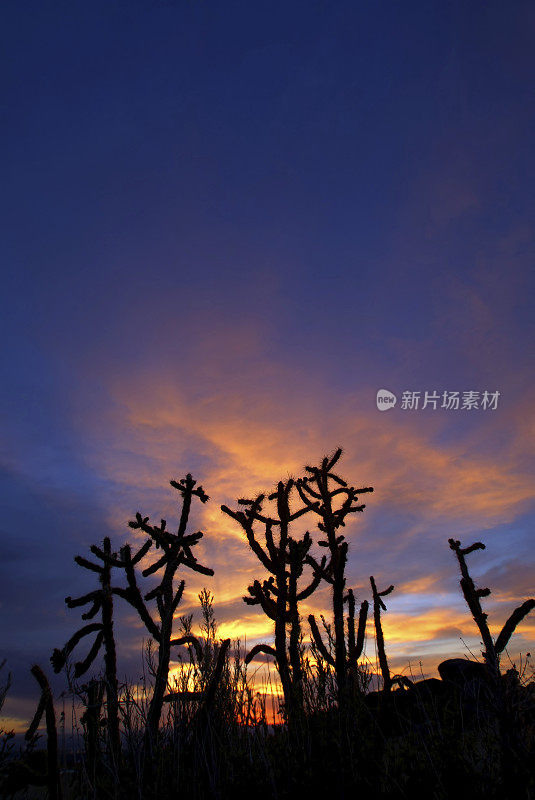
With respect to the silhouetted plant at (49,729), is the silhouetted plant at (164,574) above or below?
above

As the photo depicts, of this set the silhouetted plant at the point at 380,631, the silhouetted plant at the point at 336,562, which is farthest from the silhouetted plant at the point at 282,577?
the silhouetted plant at the point at 380,631

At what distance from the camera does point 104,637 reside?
32.8 feet

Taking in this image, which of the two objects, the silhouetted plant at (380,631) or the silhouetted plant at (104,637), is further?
the silhouetted plant at (380,631)

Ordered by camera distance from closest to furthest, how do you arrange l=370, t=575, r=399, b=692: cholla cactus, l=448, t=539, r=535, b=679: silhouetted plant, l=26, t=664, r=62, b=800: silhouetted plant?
l=26, t=664, r=62, b=800: silhouetted plant → l=448, t=539, r=535, b=679: silhouetted plant → l=370, t=575, r=399, b=692: cholla cactus

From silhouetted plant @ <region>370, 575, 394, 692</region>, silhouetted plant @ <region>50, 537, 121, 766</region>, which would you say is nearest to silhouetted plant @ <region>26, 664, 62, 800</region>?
silhouetted plant @ <region>50, 537, 121, 766</region>

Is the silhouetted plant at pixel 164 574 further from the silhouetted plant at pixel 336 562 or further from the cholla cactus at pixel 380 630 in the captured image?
the cholla cactus at pixel 380 630

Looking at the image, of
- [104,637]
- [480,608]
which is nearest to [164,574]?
[104,637]

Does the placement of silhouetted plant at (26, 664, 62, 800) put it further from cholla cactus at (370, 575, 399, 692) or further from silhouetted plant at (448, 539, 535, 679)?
cholla cactus at (370, 575, 399, 692)

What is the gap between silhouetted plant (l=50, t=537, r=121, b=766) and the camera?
9031mm

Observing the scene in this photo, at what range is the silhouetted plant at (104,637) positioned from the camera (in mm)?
9031

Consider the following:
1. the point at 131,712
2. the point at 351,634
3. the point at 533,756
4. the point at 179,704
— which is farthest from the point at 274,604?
the point at 533,756

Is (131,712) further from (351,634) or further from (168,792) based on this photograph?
(351,634)

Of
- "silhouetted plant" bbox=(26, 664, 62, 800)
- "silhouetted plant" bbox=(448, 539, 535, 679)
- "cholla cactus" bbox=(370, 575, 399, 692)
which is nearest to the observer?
"silhouetted plant" bbox=(26, 664, 62, 800)

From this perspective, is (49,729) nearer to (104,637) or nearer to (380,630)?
(104,637)
